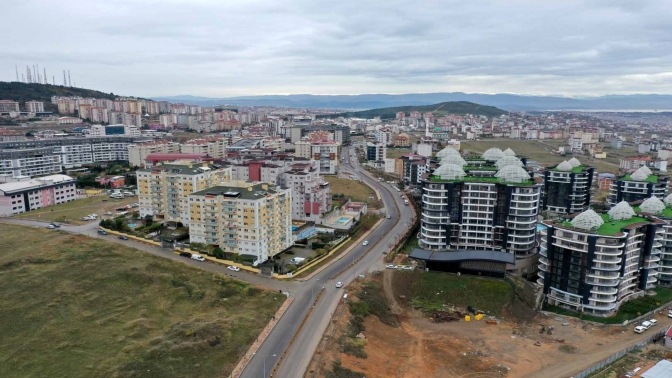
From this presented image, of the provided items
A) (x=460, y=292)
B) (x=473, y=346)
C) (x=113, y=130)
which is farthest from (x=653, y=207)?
(x=113, y=130)

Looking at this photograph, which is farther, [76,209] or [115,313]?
[76,209]

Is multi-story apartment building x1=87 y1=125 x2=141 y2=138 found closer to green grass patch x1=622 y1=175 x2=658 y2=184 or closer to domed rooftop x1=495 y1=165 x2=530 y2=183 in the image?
domed rooftop x1=495 y1=165 x2=530 y2=183

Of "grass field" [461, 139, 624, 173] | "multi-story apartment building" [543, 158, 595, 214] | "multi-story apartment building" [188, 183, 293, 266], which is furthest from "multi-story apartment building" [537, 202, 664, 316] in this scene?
"grass field" [461, 139, 624, 173]

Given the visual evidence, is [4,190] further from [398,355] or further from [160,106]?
[160,106]

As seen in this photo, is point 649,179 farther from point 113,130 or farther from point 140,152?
point 113,130

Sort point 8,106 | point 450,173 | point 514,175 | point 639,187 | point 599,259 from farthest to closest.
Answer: point 8,106, point 639,187, point 450,173, point 514,175, point 599,259

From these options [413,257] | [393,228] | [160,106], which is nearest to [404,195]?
[393,228]

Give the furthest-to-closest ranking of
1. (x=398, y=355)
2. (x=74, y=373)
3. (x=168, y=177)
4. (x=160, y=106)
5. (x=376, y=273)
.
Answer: (x=160, y=106) < (x=168, y=177) < (x=376, y=273) < (x=398, y=355) < (x=74, y=373)
